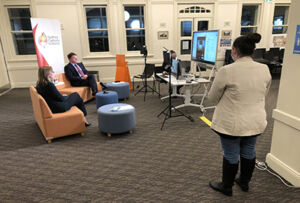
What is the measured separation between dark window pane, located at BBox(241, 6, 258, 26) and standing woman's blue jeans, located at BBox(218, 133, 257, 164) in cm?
780

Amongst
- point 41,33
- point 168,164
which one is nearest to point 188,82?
point 168,164

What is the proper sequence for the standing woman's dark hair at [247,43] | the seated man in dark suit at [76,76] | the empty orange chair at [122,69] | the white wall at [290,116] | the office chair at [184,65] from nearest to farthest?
the standing woman's dark hair at [247,43]
the white wall at [290,116]
the office chair at [184,65]
the seated man in dark suit at [76,76]
the empty orange chair at [122,69]

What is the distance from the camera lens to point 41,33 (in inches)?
211

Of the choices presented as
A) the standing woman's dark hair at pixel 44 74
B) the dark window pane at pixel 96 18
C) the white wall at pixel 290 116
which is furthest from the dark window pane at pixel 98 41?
the white wall at pixel 290 116

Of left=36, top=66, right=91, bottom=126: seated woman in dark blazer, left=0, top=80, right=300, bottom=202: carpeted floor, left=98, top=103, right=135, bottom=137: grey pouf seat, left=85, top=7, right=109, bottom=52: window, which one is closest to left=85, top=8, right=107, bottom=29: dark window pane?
left=85, top=7, right=109, bottom=52: window

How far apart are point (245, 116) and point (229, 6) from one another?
7.35m

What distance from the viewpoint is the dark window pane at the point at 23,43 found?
734cm

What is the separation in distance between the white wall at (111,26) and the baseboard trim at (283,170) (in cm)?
589

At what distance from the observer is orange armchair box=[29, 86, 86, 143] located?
3.24 m

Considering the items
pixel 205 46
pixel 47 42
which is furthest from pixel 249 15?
pixel 47 42

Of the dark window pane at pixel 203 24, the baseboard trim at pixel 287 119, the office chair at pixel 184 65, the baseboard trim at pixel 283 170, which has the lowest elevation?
the baseboard trim at pixel 283 170

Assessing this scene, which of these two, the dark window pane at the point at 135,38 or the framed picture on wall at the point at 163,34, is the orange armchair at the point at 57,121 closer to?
the dark window pane at the point at 135,38

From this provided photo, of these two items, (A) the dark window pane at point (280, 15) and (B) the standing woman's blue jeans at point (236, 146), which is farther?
(A) the dark window pane at point (280, 15)

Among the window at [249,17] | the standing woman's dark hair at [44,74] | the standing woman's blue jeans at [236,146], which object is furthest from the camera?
the window at [249,17]
